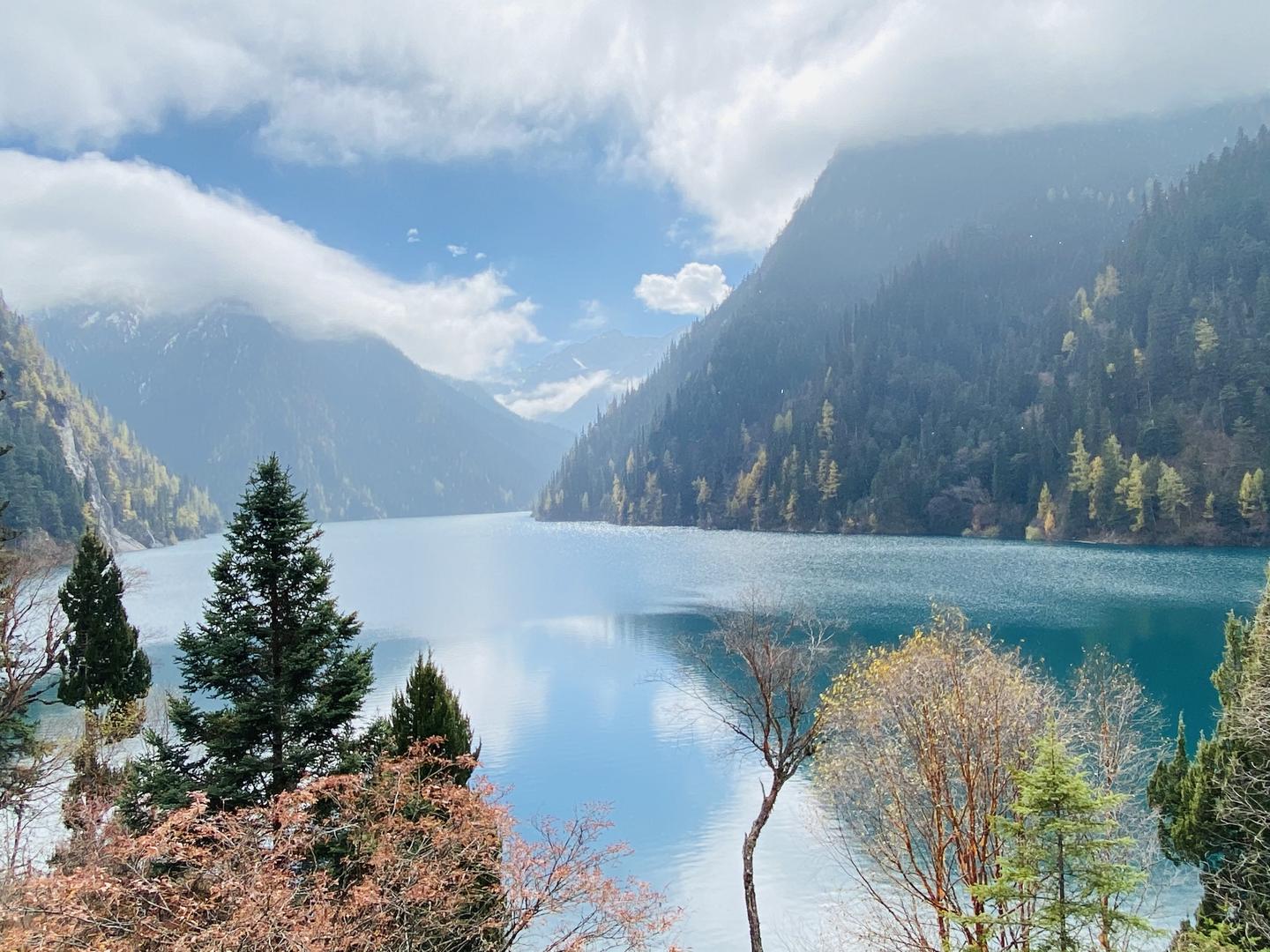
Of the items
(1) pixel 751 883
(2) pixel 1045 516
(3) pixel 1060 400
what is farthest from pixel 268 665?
(3) pixel 1060 400

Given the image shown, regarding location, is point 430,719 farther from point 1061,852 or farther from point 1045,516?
point 1045,516

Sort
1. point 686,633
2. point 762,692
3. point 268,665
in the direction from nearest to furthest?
point 268,665, point 762,692, point 686,633

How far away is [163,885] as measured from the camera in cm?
1141

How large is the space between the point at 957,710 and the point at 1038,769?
7106mm

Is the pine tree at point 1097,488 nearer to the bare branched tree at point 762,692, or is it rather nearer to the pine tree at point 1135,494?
the pine tree at point 1135,494

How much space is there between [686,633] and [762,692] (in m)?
36.0

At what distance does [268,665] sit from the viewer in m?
15.9

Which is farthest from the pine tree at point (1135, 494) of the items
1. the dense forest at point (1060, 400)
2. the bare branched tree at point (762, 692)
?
the bare branched tree at point (762, 692)

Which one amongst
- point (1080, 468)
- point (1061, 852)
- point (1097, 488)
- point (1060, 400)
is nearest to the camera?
point (1061, 852)

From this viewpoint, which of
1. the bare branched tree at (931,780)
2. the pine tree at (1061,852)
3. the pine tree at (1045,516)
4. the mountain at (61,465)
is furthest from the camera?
the mountain at (61,465)

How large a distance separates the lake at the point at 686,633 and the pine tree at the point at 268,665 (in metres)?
12.1

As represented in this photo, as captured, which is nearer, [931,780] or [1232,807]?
[1232,807]

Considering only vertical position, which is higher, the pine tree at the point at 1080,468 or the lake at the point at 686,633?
the pine tree at the point at 1080,468

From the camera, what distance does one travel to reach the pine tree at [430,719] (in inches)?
696
